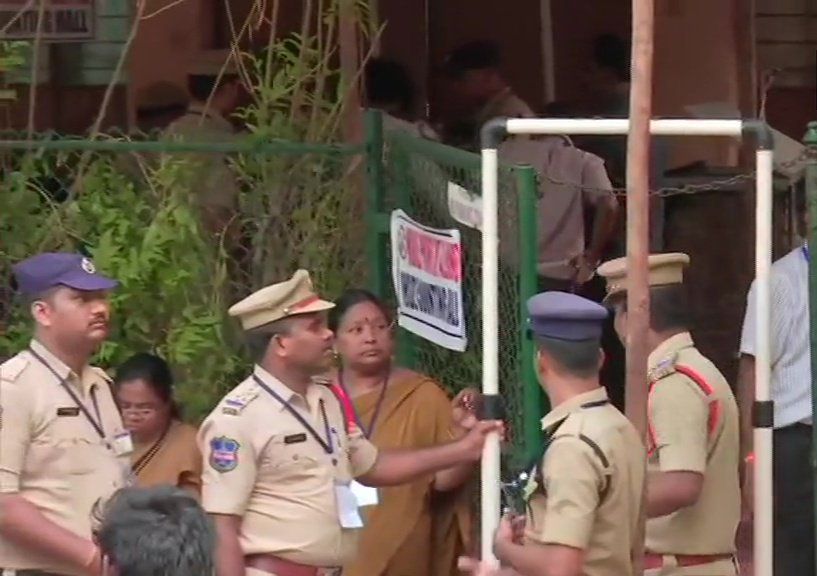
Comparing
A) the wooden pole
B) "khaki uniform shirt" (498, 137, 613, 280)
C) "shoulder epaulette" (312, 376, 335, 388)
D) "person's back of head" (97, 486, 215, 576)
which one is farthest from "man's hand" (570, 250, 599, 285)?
"person's back of head" (97, 486, 215, 576)

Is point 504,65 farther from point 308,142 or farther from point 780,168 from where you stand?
point 308,142

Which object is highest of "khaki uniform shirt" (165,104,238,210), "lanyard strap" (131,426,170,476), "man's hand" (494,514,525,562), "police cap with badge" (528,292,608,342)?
"khaki uniform shirt" (165,104,238,210)

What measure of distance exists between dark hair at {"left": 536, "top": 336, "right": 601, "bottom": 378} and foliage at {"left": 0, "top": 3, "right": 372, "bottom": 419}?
86.0 inches

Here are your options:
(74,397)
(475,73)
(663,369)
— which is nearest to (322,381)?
(74,397)

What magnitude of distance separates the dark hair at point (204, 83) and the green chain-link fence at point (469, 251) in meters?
0.99

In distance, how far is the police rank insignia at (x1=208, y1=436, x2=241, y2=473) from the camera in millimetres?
5328

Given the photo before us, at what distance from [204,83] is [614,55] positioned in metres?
2.10

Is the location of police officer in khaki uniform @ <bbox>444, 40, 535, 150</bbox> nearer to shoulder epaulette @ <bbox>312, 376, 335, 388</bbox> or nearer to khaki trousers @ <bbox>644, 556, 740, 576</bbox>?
shoulder epaulette @ <bbox>312, 376, 335, 388</bbox>

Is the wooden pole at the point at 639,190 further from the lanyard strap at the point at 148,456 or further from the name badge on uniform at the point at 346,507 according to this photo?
the lanyard strap at the point at 148,456

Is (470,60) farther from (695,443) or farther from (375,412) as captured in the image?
(695,443)

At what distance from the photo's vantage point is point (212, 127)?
7.43m

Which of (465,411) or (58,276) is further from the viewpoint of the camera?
(465,411)

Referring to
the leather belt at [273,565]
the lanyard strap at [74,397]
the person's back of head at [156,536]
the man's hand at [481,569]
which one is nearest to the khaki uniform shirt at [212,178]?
the lanyard strap at [74,397]

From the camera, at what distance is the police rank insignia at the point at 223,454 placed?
5.33 metres
